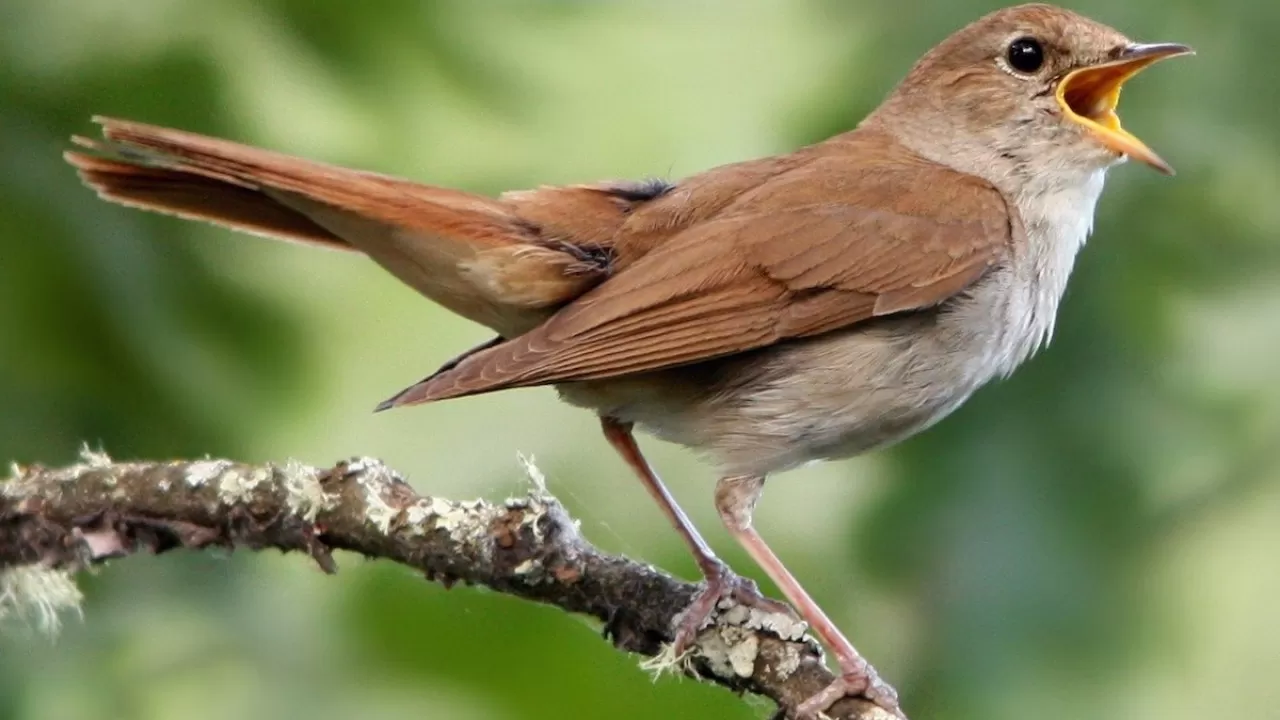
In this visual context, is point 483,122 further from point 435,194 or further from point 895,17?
point 895,17

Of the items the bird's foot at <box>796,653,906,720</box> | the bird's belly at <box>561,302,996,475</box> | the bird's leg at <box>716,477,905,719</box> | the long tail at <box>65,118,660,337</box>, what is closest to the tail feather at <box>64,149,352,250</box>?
the long tail at <box>65,118,660,337</box>

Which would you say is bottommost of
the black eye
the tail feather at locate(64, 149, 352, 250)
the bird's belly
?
the bird's belly

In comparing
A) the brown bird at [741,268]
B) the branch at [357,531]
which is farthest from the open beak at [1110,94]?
the branch at [357,531]

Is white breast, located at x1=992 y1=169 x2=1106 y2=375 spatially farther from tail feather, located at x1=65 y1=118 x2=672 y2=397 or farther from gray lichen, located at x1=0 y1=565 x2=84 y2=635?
gray lichen, located at x1=0 y1=565 x2=84 y2=635

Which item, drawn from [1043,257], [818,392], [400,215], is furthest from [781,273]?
[400,215]

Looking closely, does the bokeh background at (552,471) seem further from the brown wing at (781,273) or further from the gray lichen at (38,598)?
the brown wing at (781,273)

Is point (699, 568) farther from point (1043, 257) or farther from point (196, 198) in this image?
point (196, 198)

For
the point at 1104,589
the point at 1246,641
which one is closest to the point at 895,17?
the point at 1104,589
